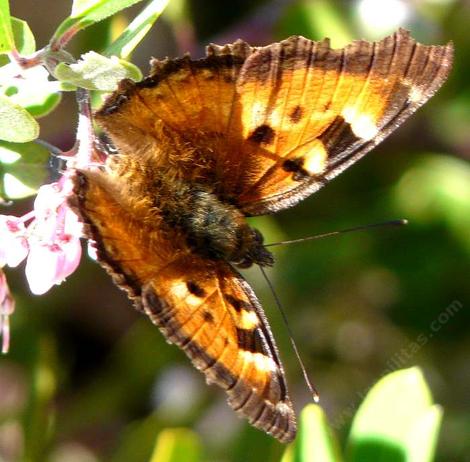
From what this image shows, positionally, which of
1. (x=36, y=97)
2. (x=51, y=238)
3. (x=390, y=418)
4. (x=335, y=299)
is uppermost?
(x=36, y=97)

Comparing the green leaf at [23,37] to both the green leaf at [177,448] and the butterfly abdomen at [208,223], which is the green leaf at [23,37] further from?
the green leaf at [177,448]

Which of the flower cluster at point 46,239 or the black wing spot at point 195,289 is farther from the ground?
the flower cluster at point 46,239

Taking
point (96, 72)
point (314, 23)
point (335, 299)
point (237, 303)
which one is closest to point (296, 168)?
point (237, 303)

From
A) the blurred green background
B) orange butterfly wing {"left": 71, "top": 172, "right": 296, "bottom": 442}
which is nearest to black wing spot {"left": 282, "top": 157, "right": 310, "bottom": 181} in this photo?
orange butterfly wing {"left": 71, "top": 172, "right": 296, "bottom": 442}

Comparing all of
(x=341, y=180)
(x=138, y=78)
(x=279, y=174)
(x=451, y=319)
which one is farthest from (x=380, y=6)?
(x=138, y=78)

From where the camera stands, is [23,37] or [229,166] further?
[229,166]

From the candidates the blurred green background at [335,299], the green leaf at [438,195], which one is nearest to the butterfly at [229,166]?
the blurred green background at [335,299]

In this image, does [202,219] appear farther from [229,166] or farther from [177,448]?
[177,448]

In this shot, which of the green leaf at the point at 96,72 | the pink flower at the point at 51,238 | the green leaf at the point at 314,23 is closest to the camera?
the green leaf at the point at 96,72
